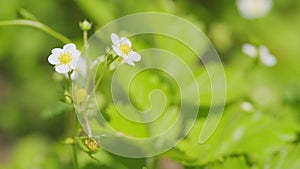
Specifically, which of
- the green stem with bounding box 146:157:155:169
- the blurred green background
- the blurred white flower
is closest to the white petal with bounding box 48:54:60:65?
the green stem with bounding box 146:157:155:169

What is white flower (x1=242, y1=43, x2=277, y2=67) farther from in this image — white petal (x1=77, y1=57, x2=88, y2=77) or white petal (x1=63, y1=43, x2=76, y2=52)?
white petal (x1=63, y1=43, x2=76, y2=52)

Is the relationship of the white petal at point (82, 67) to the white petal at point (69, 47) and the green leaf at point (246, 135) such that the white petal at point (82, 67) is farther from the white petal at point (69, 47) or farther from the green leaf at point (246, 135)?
the green leaf at point (246, 135)

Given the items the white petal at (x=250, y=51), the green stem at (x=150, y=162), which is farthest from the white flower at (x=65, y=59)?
the white petal at (x=250, y=51)

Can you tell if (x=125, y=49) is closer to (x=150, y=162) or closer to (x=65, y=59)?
(x=65, y=59)

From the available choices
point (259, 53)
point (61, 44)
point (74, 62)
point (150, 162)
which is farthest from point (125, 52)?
point (61, 44)

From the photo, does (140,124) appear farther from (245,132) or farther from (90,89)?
(245,132)
